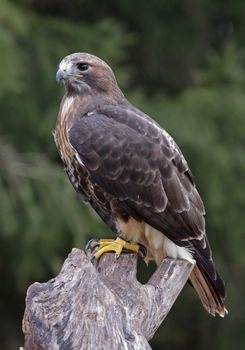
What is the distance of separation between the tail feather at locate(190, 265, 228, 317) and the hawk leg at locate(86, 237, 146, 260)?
0.29 metres

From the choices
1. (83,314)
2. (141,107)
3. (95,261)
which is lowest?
(83,314)

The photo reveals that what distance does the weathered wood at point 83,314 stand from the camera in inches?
173

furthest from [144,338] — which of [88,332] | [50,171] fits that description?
[50,171]

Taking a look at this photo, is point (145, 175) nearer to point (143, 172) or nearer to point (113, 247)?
point (143, 172)

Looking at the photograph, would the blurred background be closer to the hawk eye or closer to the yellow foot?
the hawk eye

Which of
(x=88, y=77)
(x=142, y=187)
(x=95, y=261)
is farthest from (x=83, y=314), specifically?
(x=88, y=77)

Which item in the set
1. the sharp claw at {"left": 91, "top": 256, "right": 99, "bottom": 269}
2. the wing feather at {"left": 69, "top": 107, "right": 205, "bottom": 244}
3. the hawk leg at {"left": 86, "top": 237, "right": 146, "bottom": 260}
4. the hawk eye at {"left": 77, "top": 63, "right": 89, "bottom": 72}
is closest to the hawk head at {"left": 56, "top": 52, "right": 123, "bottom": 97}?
the hawk eye at {"left": 77, "top": 63, "right": 89, "bottom": 72}

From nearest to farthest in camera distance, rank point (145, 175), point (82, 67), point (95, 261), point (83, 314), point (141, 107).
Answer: point (83, 314), point (95, 261), point (145, 175), point (82, 67), point (141, 107)

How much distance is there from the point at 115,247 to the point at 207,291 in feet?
1.73

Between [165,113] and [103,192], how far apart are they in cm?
481

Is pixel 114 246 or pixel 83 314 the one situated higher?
pixel 114 246

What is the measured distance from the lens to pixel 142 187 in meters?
5.53

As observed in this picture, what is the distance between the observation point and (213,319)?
38.7 ft

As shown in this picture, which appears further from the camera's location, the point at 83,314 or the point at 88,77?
the point at 88,77
